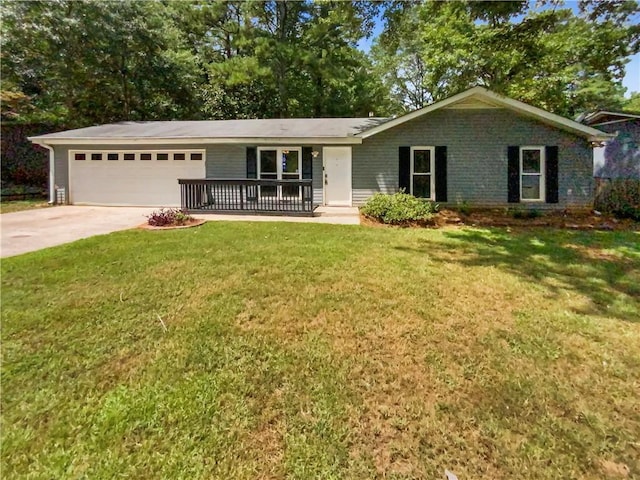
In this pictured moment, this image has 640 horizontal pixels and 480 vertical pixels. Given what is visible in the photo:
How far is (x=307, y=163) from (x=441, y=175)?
183 inches

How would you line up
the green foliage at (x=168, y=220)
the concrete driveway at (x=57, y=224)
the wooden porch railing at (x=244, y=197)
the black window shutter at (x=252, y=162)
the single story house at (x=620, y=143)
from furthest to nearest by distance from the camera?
the single story house at (x=620, y=143)
the black window shutter at (x=252, y=162)
the wooden porch railing at (x=244, y=197)
the green foliage at (x=168, y=220)
the concrete driveway at (x=57, y=224)

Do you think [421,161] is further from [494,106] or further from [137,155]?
[137,155]

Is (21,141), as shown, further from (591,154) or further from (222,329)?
(591,154)

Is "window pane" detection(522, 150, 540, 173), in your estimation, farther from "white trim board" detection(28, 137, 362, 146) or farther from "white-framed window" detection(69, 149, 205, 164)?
"white-framed window" detection(69, 149, 205, 164)

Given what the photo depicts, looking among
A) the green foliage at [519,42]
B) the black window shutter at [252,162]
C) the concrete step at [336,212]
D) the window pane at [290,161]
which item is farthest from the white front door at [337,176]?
the green foliage at [519,42]

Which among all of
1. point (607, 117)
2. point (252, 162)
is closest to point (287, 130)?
point (252, 162)

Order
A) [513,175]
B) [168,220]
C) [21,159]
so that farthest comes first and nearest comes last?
[21,159] < [513,175] < [168,220]

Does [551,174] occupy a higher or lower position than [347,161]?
lower

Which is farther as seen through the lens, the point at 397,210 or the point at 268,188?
the point at 268,188

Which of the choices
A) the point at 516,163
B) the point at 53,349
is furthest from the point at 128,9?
the point at 53,349

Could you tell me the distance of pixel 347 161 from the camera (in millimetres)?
12977

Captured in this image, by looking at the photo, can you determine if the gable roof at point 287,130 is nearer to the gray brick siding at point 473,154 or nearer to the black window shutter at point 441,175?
the gray brick siding at point 473,154

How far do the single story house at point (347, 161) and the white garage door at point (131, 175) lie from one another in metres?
0.04

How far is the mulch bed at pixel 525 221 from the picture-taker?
9.80 m
